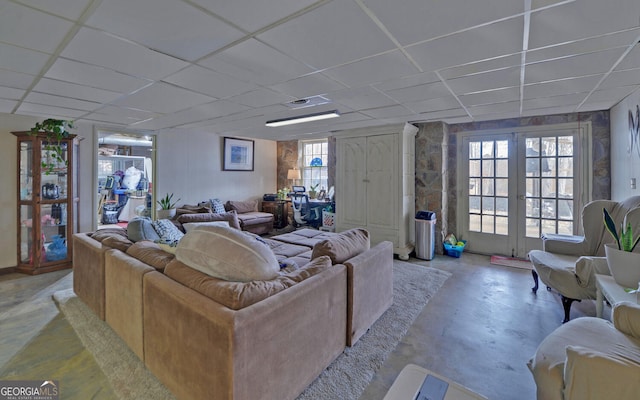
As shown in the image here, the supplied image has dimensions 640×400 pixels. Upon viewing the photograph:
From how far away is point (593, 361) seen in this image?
3.74 feet

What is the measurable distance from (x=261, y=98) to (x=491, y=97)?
8.69 ft

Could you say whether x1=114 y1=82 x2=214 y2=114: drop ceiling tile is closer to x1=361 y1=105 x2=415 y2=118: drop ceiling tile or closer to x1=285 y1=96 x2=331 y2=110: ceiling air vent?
x1=285 y1=96 x2=331 y2=110: ceiling air vent

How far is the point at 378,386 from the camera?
72.6 inches

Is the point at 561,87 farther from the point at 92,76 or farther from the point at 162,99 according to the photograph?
the point at 92,76

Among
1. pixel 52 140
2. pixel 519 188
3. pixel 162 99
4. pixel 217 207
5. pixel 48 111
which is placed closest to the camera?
pixel 162 99

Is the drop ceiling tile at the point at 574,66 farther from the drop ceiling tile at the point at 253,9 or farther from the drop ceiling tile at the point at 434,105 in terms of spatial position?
the drop ceiling tile at the point at 253,9

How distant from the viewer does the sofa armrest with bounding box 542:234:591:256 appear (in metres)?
3.04

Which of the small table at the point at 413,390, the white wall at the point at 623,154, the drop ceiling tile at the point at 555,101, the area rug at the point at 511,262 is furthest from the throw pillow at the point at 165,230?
the white wall at the point at 623,154

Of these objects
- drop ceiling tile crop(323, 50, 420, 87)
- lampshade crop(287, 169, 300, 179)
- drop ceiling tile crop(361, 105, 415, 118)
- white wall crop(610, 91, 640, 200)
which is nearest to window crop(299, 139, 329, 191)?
lampshade crop(287, 169, 300, 179)

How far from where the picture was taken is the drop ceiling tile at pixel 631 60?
6.83ft

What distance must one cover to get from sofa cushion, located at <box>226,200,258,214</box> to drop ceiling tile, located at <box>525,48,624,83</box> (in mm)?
5429

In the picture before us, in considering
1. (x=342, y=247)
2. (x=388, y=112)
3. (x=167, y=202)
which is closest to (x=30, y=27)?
(x=342, y=247)

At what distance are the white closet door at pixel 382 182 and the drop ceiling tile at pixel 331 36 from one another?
109 inches

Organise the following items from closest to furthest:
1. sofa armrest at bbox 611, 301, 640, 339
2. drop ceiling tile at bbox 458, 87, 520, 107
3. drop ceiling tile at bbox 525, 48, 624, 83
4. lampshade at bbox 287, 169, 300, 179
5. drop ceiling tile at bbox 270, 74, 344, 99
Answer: sofa armrest at bbox 611, 301, 640, 339 < drop ceiling tile at bbox 525, 48, 624, 83 < drop ceiling tile at bbox 270, 74, 344, 99 < drop ceiling tile at bbox 458, 87, 520, 107 < lampshade at bbox 287, 169, 300, 179
